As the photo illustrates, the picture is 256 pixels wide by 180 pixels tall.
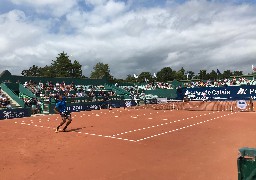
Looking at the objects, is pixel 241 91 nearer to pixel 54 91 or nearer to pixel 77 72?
pixel 54 91

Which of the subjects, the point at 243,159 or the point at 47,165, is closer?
the point at 243,159

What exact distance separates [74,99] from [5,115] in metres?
11.7

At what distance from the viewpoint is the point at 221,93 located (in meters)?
44.7

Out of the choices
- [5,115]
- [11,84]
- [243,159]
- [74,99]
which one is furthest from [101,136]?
[11,84]

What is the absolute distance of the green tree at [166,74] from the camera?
11675 centimetres

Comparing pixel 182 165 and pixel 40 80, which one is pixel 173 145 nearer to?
pixel 182 165

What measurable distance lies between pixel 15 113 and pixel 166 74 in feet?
315

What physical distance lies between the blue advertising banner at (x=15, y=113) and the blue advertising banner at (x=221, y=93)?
27.3 meters

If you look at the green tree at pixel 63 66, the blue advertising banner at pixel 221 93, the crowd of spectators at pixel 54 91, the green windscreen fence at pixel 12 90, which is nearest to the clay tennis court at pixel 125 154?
the green windscreen fence at pixel 12 90

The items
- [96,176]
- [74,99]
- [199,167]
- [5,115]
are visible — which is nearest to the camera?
[96,176]

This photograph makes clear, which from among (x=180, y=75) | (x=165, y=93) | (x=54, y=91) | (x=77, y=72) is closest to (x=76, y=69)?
(x=77, y=72)

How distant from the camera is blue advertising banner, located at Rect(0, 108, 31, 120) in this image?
92.3ft

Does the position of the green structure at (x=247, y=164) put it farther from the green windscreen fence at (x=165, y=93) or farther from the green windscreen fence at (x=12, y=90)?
the green windscreen fence at (x=165, y=93)

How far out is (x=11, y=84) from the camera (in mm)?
40156
